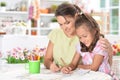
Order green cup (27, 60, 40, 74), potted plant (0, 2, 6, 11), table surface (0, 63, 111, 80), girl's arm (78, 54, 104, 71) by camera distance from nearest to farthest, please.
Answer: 1. table surface (0, 63, 111, 80)
2. green cup (27, 60, 40, 74)
3. girl's arm (78, 54, 104, 71)
4. potted plant (0, 2, 6, 11)

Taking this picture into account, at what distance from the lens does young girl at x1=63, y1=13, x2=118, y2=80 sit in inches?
85.2

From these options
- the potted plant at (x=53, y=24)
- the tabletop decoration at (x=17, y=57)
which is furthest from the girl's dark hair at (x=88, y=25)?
the potted plant at (x=53, y=24)

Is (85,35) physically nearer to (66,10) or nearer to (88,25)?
(88,25)

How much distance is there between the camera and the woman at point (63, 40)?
230 centimetres

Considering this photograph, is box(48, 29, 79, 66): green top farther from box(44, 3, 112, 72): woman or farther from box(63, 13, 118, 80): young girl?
box(63, 13, 118, 80): young girl

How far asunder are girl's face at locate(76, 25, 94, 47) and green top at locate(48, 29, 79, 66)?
25 cm

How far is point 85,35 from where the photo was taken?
85.5 inches

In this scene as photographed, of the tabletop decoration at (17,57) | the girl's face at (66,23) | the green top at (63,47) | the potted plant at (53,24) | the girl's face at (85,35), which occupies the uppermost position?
the girl's face at (66,23)

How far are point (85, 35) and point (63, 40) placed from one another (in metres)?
0.34

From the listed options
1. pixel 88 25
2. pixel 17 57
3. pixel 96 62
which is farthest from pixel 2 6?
pixel 96 62

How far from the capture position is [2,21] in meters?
7.44

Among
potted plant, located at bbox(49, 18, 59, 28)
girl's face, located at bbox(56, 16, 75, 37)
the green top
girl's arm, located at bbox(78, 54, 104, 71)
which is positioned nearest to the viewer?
girl's arm, located at bbox(78, 54, 104, 71)

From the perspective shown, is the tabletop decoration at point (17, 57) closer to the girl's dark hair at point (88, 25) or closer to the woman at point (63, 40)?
the woman at point (63, 40)

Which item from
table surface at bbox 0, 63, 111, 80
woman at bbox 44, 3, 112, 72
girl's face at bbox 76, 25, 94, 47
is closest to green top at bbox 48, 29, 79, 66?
woman at bbox 44, 3, 112, 72
